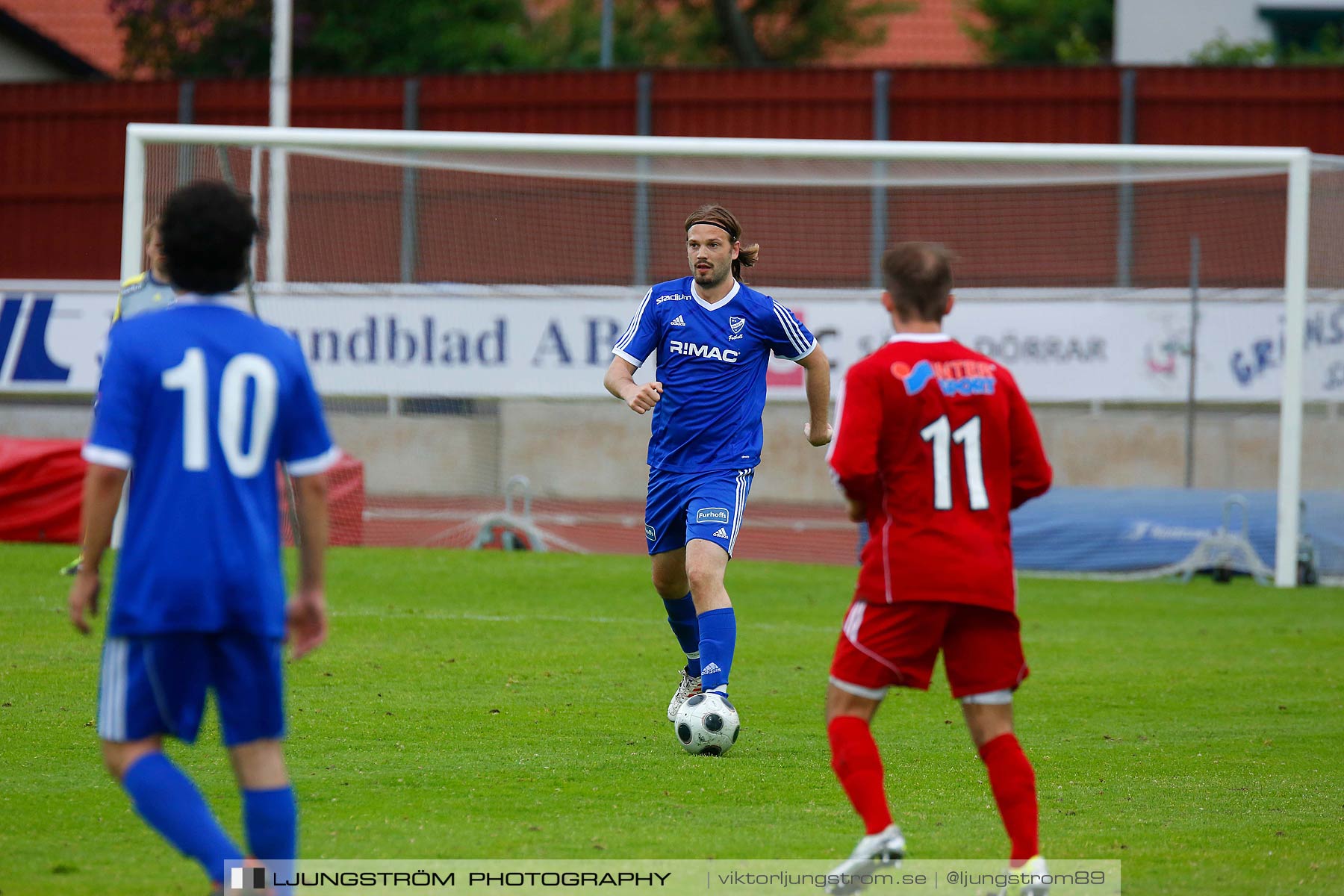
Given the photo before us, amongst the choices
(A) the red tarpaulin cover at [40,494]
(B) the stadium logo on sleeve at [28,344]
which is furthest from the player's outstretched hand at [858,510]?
(B) the stadium logo on sleeve at [28,344]

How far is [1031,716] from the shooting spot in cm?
708

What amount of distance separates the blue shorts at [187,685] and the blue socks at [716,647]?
280 centimetres

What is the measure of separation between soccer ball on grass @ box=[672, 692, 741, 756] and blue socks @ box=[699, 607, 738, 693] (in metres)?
0.06

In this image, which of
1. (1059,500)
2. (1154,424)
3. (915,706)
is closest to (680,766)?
(915,706)

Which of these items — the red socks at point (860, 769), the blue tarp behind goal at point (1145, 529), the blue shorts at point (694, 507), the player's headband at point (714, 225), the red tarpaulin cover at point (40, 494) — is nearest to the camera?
the red socks at point (860, 769)

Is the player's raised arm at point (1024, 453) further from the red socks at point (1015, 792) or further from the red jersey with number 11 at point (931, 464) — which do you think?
the red socks at point (1015, 792)

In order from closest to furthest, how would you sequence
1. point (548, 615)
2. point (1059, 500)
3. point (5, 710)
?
1. point (5, 710)
2. point (548, 615)
3. point (1059, 500)

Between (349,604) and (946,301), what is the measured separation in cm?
685

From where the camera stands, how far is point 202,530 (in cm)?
332

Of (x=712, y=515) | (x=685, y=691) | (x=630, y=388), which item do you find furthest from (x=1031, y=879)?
(x=630, y=388)

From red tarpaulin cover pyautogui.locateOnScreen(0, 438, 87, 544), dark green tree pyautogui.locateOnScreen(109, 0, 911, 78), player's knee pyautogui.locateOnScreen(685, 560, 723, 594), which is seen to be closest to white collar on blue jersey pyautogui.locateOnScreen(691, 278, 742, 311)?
player's knee pyautogui.locateOnScreen(685, 560, 723, 594)

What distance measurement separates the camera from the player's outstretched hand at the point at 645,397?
589 centimetres

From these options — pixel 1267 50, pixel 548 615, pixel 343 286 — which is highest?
pixel 1267 50

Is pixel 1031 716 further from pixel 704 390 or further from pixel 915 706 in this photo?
pixel 704 390
